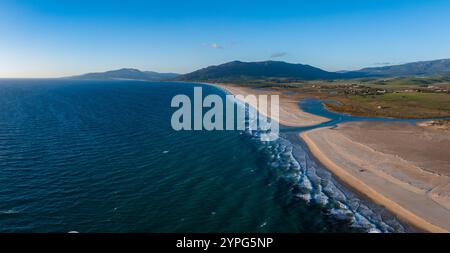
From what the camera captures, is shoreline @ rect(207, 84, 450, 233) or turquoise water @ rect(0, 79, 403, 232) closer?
turquoise water @ rect(0, 79, 403, 232)

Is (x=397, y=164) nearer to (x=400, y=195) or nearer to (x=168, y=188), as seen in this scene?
(x=400, y=195)

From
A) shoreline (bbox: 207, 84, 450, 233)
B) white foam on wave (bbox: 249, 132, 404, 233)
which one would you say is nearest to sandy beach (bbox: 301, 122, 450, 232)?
shoreline (bbox: 207, 84, 450, 233)

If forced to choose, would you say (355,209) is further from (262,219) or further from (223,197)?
(223,197)

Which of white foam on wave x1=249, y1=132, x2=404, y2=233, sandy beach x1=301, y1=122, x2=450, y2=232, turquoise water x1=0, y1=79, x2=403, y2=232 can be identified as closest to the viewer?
turquoise water x1=0, y1=79, x2=403, y2=232

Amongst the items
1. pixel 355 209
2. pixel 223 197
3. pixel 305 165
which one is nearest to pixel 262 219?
pixel 223 197

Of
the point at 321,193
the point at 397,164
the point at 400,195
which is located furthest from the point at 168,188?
the point at 397,164

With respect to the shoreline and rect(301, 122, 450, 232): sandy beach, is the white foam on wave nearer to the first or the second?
the shoreline

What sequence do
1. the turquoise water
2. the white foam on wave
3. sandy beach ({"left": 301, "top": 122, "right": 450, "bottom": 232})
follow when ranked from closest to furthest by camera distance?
1. the turquoise water
2. the white foam on wave
3. sandy beach ({"left": 301, "top": 122, "right": 450, "bottom": 232})
